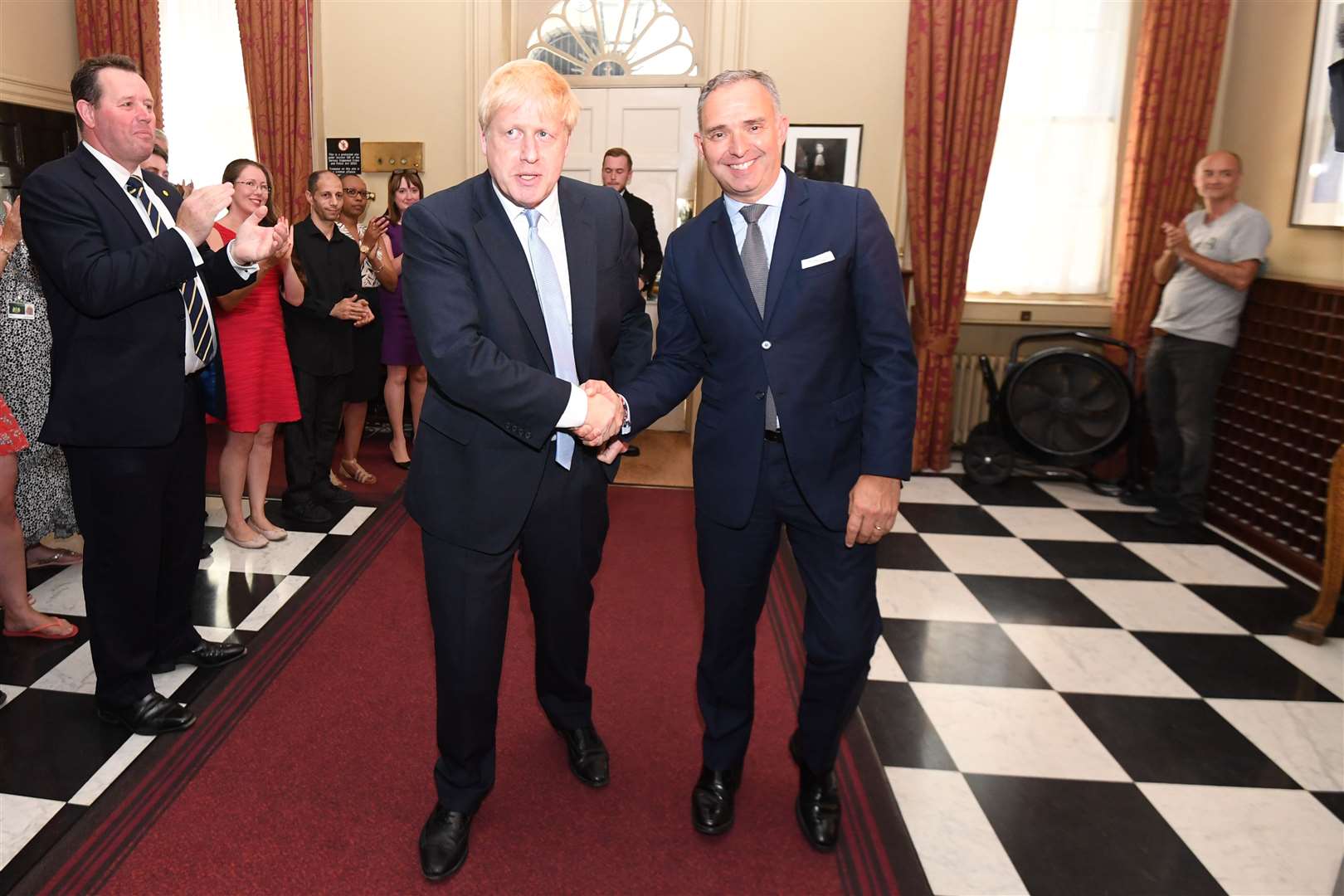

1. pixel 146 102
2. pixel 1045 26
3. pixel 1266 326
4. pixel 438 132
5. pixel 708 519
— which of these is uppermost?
pixel 1045 26

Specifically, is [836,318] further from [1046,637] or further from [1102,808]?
[1046,637]

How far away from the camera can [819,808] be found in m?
2.08

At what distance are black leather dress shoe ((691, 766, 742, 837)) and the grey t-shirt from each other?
363cm

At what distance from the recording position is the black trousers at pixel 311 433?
4137 mm

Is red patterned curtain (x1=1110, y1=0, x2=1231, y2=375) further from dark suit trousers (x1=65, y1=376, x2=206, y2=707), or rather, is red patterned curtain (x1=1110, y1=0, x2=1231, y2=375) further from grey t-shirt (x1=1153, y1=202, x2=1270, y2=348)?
dark suit trousers (x1=65, y1=376, x2=206, y2=707)

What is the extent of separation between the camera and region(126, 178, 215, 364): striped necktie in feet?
7.62

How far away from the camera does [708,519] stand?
1.99 meters

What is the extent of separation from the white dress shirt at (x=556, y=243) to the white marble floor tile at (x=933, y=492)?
10.8ft

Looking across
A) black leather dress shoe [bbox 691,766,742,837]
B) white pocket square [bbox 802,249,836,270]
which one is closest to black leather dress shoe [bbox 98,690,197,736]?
black leather dress shoe [bbox 691,766,742,837]

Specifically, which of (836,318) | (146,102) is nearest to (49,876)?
(146,102)

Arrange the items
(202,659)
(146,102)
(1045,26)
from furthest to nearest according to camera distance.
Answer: (1045,26) → (202,659) → (146,102)

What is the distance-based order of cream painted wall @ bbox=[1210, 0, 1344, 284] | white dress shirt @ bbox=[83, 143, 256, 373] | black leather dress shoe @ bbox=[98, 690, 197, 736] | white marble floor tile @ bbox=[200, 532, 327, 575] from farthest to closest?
cream painted wall @ bbox=[1210, 0, 1344, 284] → white marble floor tile @ bbox=[200, 532, 327, 575] → black leather dress shoe @ bbox=[98, 690, 197, 736] → white dress shirt @ bbox=[83, 143, 256, 373]

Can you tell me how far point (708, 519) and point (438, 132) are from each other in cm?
470

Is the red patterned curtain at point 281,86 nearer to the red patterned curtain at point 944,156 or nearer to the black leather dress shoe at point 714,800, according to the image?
the red patterned curtain at point 944,156
